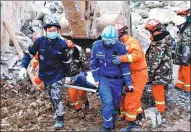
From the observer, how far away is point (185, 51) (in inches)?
299

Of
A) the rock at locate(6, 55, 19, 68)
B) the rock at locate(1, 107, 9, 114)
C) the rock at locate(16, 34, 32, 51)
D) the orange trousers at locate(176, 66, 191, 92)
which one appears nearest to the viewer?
the rock at locate(1, 107, 9, 114)

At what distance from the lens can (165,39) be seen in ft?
22.0

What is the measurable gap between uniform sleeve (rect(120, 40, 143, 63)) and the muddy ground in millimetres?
1126

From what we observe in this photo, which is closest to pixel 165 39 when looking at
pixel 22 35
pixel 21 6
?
pixel 22 35

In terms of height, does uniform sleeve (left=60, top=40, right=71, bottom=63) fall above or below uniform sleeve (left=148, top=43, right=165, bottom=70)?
above

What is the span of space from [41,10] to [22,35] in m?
1.56

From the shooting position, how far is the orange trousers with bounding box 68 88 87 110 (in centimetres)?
692

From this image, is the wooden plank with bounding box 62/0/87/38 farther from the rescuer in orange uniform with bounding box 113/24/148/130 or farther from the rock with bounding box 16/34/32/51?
the rescuer in orange uniform with bounding box 113/24/148/130

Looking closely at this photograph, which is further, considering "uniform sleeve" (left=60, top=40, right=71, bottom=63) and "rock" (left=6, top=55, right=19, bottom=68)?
"rock" (left=6, top=55, right=19, bottom=68)

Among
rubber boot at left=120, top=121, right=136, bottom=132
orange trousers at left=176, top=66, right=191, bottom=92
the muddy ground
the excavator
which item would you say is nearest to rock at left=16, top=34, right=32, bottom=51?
the excavator

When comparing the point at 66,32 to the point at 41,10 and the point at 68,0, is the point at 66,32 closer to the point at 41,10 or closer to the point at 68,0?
the point at 68,0

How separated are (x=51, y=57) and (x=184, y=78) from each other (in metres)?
2.83

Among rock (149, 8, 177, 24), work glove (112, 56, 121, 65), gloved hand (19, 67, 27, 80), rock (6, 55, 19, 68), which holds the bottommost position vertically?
rock (6, 55, 19, 68)

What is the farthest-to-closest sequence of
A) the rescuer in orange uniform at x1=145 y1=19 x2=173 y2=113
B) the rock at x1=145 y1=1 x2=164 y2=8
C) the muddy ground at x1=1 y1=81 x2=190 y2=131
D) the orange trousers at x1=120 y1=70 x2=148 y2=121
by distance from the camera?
1. the rock at x1=145 y1=1 x2=164 y2=8
2. the rescuer in orange uniform at x1=145 y1=19 x2=173 y2=113
3. the muddy ground at x1=1 y1=81 x2=190 y2=131
4. the orange trousers at x1=120 y1=70 x2=148 y2=121
